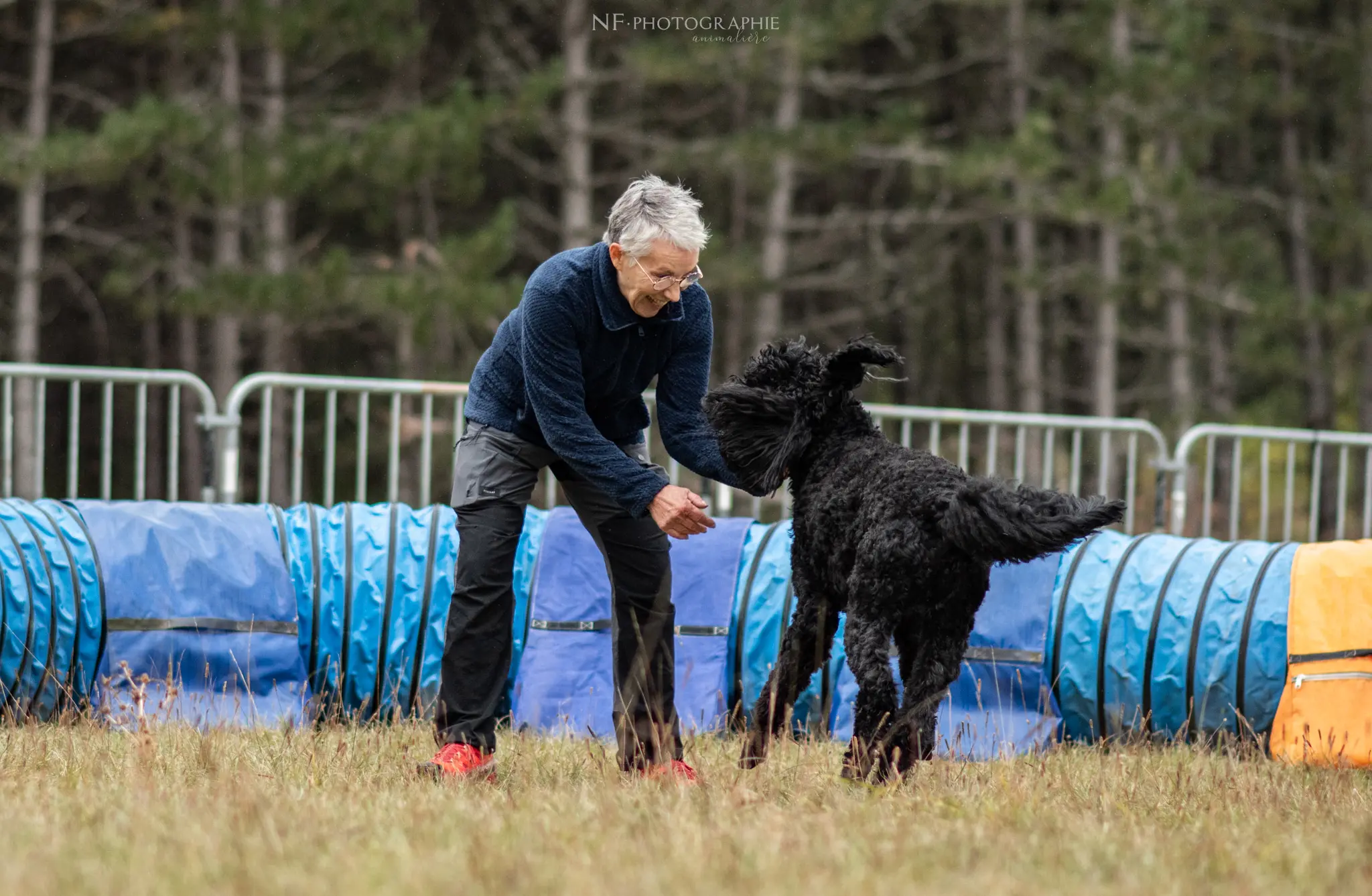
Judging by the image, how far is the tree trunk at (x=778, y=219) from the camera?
48.8 ft

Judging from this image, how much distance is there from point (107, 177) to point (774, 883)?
473 inches

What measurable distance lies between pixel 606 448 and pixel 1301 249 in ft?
53.0

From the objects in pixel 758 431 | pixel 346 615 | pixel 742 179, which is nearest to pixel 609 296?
pixel 758 431

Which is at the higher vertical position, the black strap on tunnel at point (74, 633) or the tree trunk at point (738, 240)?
the tree trunk at point (738, 240)

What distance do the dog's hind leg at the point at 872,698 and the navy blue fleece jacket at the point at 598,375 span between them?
62cm

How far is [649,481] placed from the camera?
12.8 ft

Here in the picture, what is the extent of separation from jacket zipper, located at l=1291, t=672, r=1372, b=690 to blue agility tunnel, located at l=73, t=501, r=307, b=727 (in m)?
3.36

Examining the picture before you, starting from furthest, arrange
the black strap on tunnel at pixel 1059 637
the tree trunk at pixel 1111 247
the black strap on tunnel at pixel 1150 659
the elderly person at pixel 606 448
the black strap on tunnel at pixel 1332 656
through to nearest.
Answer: the tree trunk at pixel 1111 247
the black strap on tunnel at pixel 1059 637
the black strap on tunnel at pixel 1150 659
the black strap on tunnel at pixel 1332 656
the elderly person at pixel 606 448

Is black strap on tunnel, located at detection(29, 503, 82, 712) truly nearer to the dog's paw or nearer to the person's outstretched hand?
the person's outstretched hand

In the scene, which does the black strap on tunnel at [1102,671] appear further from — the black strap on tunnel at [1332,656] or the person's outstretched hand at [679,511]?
the person's outstretched hand at [679,511]

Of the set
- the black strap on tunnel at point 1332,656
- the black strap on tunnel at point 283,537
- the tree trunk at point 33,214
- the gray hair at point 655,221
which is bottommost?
the black strap on tunnel at point 1332,656

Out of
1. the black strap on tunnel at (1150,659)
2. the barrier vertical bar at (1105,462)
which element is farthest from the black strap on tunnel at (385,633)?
the barrier vertical bar at (1105,462)

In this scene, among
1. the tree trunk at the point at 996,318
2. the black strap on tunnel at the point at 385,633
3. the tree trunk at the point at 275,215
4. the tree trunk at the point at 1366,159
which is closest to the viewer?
the black strap on tunnel at the point at 385,633

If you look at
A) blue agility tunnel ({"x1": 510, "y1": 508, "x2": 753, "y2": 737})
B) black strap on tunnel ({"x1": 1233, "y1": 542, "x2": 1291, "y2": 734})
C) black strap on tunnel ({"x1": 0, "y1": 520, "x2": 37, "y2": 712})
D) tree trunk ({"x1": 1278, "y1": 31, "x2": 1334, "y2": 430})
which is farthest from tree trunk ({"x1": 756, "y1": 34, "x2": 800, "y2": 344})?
black strap on tunnel ({"x1": 0, "y1": 520, "x2": 37, "y2": 712})
